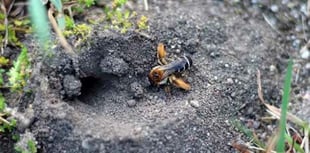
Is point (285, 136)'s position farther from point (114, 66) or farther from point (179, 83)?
point (114, 66)

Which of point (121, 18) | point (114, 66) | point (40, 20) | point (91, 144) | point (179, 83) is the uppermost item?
point (40, 20)

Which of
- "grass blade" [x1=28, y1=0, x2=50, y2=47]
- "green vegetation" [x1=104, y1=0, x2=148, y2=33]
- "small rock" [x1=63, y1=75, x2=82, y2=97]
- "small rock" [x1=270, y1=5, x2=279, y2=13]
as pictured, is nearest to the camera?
"grass blade" [x1=28, y1=0, x2=50, y2=47]

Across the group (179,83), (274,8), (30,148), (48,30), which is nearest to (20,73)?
(48,30)

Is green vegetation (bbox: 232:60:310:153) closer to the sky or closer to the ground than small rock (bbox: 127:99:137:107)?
closer to the ground

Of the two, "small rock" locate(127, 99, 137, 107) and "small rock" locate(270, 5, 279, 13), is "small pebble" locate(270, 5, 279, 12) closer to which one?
"small rock" locate(270, 5, 279, 13)

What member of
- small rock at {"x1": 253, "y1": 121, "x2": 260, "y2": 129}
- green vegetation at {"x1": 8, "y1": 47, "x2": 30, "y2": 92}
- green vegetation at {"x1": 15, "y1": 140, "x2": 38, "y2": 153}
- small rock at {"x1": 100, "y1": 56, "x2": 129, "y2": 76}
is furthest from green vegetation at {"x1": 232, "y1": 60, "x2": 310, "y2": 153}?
green vegetation at {"x1": 8, "y1": 47, "x2": 30, "y2": 92}

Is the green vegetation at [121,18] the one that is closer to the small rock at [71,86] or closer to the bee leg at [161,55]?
the bee leg at [161,55]
